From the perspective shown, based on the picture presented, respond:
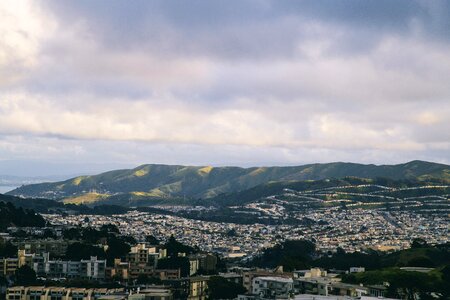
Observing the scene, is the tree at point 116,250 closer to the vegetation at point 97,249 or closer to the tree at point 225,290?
the vegetation at point 97,249

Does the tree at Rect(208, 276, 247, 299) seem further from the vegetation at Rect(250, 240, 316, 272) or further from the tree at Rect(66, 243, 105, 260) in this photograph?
the vegetation at Rect(250, 240, 316, 272)

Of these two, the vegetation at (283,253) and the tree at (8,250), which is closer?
the tree at (8,250)

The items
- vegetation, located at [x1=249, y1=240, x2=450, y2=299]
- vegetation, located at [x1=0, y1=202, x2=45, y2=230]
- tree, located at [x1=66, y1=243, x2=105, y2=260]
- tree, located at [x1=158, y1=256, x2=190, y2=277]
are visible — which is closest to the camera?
vegetation, located at [x1=249, y1=240, x2=450, y2=299]

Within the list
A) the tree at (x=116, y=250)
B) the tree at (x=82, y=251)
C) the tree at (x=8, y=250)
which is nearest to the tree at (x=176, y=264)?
the tree at (x=116, y=250)

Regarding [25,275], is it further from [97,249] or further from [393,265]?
[393,265]

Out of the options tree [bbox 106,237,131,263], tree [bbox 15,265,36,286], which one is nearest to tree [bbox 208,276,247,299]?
tree [bbox 15,265,36,286]

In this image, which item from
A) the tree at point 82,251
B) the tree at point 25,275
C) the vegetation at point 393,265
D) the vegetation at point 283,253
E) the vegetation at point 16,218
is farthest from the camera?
the vegetation at point 16,218

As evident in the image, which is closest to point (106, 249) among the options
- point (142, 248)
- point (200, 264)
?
point (142, 248)

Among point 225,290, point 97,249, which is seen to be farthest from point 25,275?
point 225,290
